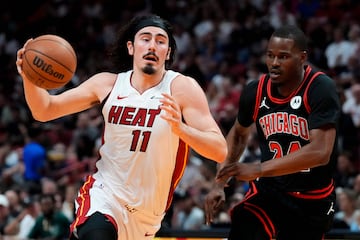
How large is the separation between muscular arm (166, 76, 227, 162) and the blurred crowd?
11.6 ft

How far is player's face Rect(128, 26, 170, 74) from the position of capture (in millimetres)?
5285

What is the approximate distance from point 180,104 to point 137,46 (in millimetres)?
532

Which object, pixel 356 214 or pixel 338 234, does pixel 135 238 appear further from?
pixel 356 214

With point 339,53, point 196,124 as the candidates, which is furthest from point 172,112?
point 339,53

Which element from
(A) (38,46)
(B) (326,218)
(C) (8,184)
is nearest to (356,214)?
(B) (326,218)

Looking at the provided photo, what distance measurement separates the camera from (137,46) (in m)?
5.38

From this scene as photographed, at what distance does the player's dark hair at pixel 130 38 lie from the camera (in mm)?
5477

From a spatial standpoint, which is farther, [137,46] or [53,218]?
[53,218]

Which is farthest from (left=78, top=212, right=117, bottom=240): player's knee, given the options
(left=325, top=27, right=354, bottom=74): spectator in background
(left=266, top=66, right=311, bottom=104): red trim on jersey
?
(left=325, top=27, right=354, bottom=74): spectator in background

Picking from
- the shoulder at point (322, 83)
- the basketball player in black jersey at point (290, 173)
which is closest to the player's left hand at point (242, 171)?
the basketball player in black jersey at point (290, 173)

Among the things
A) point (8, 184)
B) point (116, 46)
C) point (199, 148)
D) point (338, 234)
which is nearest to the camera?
point (199, 148)

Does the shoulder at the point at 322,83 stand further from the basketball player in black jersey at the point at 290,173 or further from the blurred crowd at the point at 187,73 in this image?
the blurred crowd at the point at 187,73

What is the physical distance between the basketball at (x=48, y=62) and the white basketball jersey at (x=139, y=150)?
0.35 metres

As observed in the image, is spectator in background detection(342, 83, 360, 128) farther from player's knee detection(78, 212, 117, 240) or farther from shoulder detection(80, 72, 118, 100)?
player's knee detection(78, 212, 117, 240)
